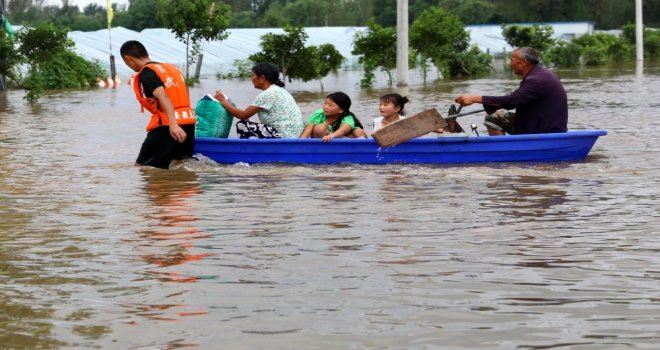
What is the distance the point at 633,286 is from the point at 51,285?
283 centimetres

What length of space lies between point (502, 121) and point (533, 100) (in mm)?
648

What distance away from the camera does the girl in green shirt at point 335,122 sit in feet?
38.2

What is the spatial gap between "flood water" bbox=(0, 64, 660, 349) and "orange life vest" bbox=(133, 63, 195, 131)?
539mm

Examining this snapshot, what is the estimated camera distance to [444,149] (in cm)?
1138

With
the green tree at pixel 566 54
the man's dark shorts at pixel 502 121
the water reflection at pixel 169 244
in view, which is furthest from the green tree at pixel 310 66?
the water reflection at pixel 169 244

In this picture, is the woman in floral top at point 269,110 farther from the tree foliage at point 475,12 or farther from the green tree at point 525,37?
the tree foliage at point 475,12

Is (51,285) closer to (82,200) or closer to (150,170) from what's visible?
(82,200)

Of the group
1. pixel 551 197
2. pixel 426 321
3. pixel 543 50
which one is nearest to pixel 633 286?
pixel 426 321

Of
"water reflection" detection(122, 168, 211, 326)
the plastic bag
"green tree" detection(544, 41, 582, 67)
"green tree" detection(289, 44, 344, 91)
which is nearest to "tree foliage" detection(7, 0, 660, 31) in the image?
"green tree" detection(544, 41, 582, 67)

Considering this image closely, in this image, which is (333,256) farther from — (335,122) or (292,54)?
(292,54)

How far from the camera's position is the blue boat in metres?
11.3

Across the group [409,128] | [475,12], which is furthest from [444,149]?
[475,12]

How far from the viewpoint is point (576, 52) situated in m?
45.6

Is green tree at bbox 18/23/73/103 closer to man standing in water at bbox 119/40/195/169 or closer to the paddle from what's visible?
man standing in water at bbox 119/40/195/169
